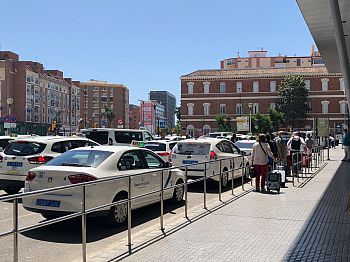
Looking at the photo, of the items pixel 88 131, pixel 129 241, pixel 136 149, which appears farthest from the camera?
pixel 88 131

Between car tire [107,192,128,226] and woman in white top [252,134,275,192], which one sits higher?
woman in white top [252,134,275,192]

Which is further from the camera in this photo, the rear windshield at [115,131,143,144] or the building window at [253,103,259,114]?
the building window at [253,103,259,114]

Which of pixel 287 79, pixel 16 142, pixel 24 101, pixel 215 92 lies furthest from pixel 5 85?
pixel 16 142

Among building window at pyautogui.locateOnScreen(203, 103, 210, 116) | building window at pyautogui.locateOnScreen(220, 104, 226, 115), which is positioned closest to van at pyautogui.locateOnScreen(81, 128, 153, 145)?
building window at pyautogui.locateOnScreen(203, 103, 210, 116)

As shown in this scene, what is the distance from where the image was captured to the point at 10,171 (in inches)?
480

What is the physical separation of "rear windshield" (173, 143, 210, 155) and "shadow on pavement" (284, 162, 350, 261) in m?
4.27

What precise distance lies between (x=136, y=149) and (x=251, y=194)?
428cm

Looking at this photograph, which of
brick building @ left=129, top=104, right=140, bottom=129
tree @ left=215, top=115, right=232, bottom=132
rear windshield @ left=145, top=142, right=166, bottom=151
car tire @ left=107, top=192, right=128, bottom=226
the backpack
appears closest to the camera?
car tire @ left=107, top=192, right=128, bottom=226

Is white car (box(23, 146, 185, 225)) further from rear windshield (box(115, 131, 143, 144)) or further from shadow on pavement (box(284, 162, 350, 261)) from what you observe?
rear windshield (box(115, 131, 143, 144))

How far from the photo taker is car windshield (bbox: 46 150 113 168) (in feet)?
28.0

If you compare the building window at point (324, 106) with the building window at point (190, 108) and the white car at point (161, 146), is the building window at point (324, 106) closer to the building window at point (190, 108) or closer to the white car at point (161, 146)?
the building window at point (190, 108)

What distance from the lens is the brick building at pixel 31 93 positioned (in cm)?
10162

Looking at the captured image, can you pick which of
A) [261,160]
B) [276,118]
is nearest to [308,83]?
[276,118]

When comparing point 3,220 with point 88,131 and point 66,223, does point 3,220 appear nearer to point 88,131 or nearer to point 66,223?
point 66,223
